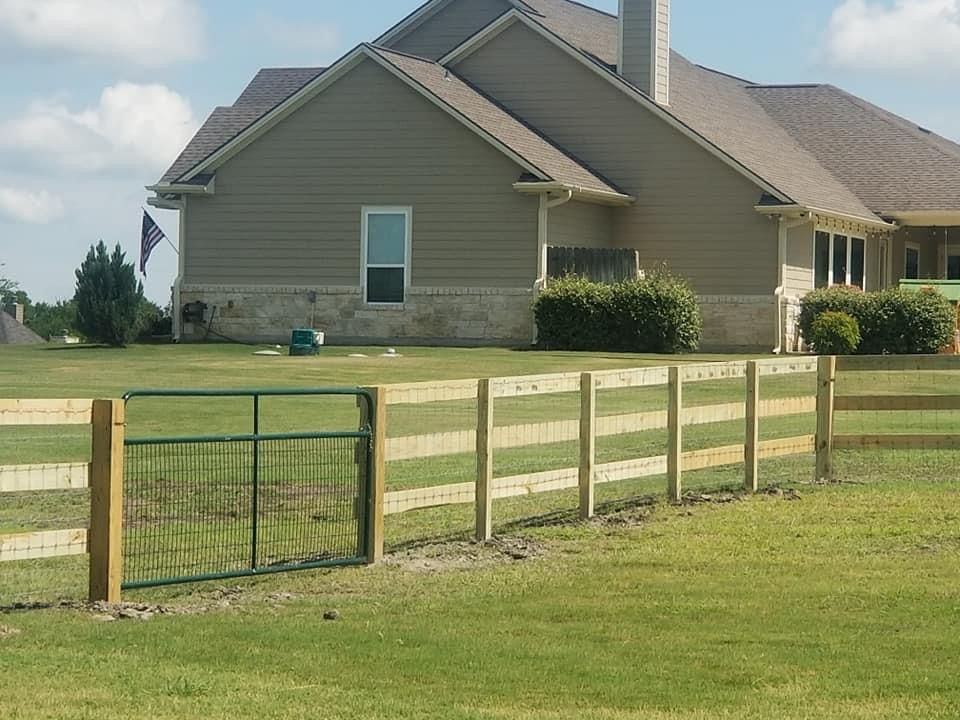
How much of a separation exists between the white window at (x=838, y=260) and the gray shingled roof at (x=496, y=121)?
5652 millimetres

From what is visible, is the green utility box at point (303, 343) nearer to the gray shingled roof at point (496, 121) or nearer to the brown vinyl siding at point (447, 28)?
the gray shingled roof at point (496, 121)

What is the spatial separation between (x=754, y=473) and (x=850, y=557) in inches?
161

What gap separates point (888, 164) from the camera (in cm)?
4447

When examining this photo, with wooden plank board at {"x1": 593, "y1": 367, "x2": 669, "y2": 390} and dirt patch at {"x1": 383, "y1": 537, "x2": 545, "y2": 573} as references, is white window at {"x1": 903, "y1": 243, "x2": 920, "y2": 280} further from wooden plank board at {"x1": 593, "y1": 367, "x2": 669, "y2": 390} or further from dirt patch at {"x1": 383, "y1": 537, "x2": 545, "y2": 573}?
dirt patch at {"x1": 383, "y1": 537, "x2": 545, "y2": 573}

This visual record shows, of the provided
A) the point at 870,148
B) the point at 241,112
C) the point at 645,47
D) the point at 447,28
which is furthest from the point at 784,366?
the point at 870,148

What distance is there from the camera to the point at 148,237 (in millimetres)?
39625

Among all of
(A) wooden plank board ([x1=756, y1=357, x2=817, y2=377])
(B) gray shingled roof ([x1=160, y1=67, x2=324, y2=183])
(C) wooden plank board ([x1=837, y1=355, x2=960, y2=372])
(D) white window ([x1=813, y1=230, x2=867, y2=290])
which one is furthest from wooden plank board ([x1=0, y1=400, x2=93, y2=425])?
(D) white window ([x1=813, y1=230, x2=867, y2=290])

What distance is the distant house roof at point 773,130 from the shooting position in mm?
38031

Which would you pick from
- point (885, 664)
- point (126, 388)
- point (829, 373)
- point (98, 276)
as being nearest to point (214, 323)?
point (98, 276)

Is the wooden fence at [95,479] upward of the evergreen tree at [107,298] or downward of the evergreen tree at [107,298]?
downward

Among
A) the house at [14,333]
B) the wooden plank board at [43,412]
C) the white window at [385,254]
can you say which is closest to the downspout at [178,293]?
the white window at [385,254]

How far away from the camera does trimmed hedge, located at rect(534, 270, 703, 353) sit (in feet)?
112

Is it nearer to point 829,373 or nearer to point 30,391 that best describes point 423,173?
point 30,391

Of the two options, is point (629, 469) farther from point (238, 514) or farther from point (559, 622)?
point (559, 622)
